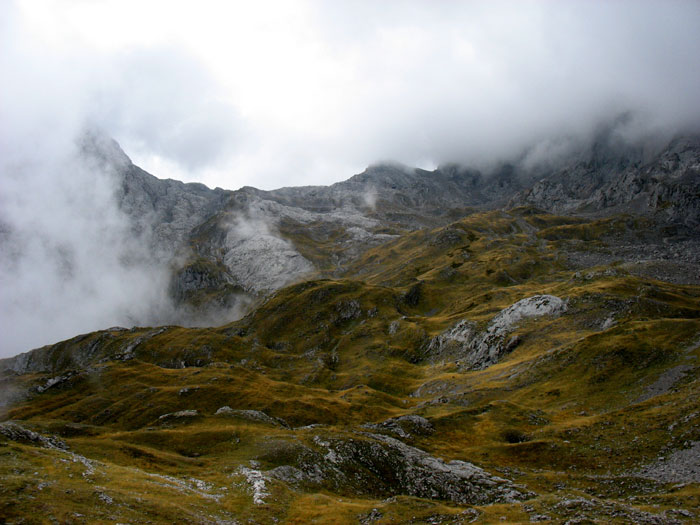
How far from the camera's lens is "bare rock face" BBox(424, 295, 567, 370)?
115562mm

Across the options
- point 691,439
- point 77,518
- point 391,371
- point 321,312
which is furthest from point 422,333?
point 77,518

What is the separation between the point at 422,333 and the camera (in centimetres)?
15225

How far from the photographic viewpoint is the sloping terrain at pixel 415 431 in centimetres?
3725

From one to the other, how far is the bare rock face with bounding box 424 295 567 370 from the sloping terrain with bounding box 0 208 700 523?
55cm

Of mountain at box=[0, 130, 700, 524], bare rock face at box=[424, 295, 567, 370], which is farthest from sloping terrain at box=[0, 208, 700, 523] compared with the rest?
bare rock face at box=[424, 295, 567, 370]

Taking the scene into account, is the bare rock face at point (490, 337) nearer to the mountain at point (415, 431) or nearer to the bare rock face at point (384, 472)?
the mountain at point (415, 431)

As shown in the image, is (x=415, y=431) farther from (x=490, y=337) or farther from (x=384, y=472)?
(x=490, y=337)

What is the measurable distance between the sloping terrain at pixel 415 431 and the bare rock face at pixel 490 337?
1.82 ft

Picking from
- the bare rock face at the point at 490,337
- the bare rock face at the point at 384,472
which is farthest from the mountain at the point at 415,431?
the bare rock face at the point at 490,337

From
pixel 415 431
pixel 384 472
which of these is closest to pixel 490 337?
pixel 415 431

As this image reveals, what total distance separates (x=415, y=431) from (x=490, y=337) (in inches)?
2495

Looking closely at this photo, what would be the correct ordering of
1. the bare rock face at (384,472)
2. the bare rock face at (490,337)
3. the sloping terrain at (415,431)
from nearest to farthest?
the sloping terrain at (415,431)
the bare rock face at (384,472)
the bare rock face at (490,337)

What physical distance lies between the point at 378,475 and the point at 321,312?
5601 inches

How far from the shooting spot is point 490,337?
121375 mm
